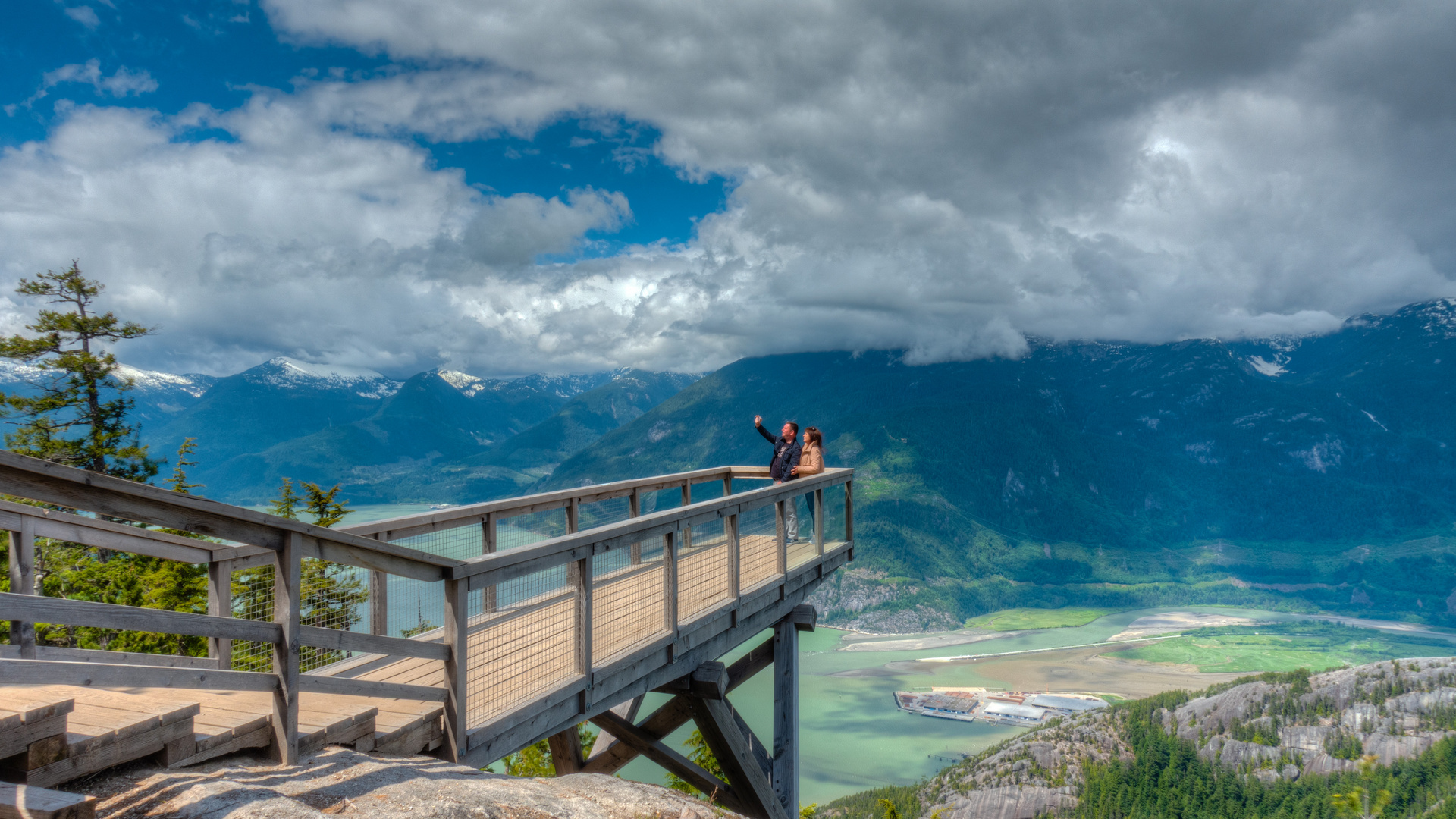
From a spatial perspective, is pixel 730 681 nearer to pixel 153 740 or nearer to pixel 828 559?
pixel 828 559

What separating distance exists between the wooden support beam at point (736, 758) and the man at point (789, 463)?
7.85 ft

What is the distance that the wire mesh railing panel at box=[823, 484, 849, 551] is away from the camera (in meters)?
11.3

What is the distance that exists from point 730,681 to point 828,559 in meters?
2.16

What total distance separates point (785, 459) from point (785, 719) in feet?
11.1

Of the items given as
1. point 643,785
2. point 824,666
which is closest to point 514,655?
point 643,785

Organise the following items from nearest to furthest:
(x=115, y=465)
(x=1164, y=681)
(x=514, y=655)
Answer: (x=514, y=655) → (x=115, y=465) → (x=1164, y=681)

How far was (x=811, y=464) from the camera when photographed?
420 inches

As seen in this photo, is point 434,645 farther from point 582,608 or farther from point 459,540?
point 459,540

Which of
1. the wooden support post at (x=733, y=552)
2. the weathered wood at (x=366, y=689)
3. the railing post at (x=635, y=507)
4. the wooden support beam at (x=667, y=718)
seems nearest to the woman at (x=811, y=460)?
the wooden support beam at (x=667, y=718)

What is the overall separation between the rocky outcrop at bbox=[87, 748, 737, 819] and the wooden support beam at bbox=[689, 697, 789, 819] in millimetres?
3218

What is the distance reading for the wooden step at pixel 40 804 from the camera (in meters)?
2.45

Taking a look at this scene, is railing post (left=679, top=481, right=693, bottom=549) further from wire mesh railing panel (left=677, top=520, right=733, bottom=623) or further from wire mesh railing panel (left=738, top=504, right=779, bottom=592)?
wire mesh railing panel (left=738, top=504, right=779, bottom=592)

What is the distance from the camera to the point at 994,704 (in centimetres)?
15512

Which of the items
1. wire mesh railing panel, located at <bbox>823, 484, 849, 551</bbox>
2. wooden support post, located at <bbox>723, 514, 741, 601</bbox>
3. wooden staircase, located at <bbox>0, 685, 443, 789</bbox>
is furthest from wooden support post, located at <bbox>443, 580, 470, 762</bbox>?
wire mesh railing panel, located at <bbox>823, 484, 849, 551</bbox>
